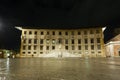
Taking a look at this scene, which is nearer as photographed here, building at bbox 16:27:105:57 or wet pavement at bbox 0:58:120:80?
wet pavement at bbox 0:58:120:80

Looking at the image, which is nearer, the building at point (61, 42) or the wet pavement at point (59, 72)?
the wet pavement at point (59, 72)

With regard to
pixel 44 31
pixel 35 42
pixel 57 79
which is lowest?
pixel 57 79

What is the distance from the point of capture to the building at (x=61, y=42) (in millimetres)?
46688

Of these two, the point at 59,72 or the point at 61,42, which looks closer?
the point at 59,72

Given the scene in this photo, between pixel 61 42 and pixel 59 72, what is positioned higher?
pixel 61 42

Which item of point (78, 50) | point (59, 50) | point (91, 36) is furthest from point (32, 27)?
point (91, 36)

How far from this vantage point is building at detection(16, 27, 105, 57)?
46688 millimetres

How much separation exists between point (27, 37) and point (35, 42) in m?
3.36

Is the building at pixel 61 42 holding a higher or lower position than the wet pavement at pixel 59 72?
higher

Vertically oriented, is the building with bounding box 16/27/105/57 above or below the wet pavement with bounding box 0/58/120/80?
above

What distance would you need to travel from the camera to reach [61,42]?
49.0 m

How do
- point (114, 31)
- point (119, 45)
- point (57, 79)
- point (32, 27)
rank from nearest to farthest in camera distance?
point (57, 79) < point (119, 45) < point (32, 27) < point (114, 31)

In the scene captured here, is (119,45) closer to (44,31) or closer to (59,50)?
(59,50)

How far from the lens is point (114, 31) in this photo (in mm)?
61781
